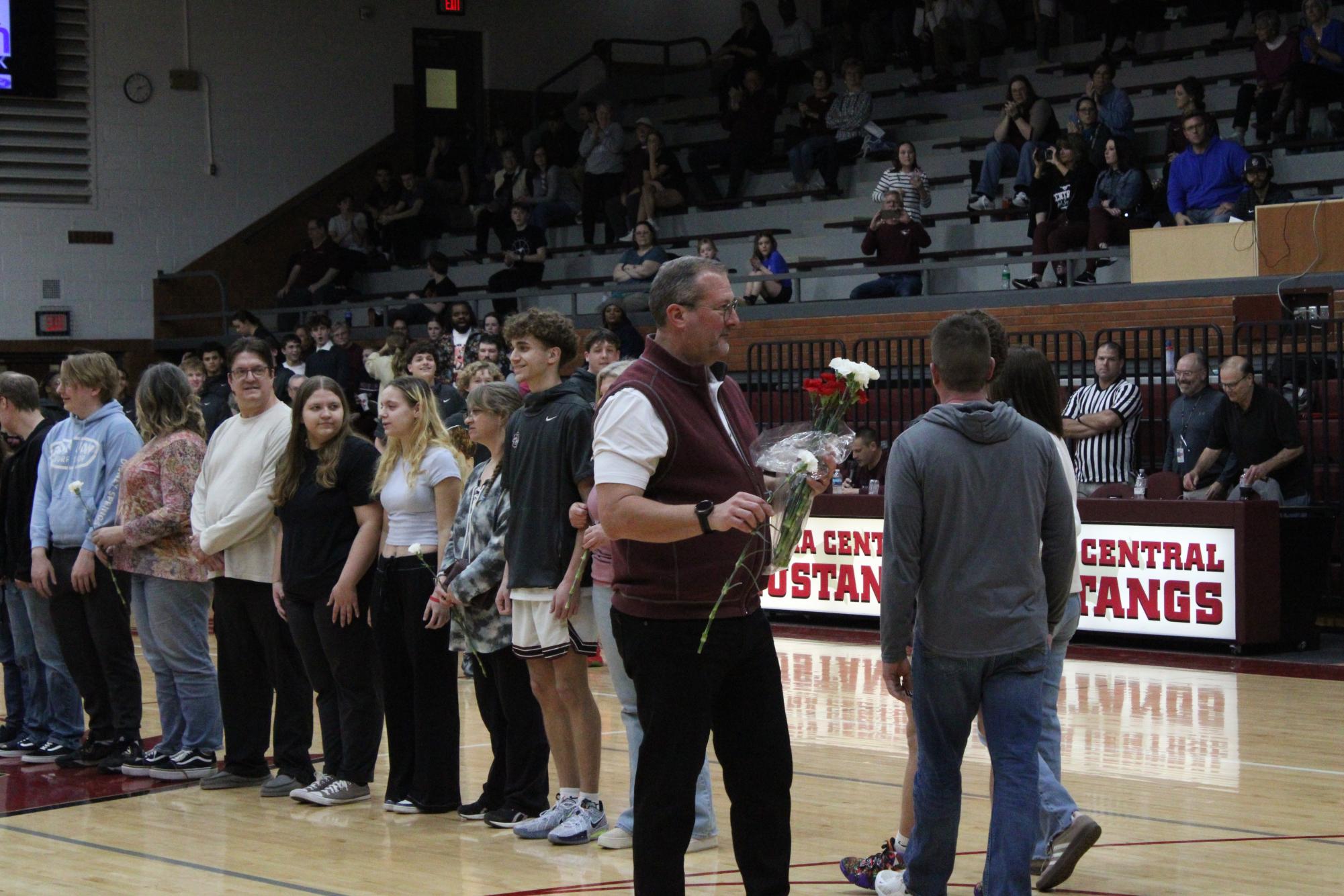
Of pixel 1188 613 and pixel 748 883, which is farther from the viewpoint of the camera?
pixel 1188 613

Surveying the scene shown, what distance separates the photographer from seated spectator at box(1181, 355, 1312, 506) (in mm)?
10117

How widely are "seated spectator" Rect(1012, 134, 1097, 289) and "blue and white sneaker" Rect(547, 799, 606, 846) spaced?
9.15m

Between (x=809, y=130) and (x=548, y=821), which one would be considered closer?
(x=548, y=821)

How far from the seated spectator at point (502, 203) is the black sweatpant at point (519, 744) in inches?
544

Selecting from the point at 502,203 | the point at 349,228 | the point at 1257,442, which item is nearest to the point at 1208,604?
the point at 1257,442

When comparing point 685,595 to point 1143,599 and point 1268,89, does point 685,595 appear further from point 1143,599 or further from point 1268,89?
point 1268,89

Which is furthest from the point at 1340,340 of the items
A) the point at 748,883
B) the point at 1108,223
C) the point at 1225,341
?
the point at 748,883

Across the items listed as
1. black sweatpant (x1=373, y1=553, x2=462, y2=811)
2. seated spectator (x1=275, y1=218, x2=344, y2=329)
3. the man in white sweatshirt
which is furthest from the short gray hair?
seated spectator (x1=275, y1=218, x2=344, y2=329)

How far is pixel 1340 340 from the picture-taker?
1024cm

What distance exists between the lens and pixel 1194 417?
10.5m

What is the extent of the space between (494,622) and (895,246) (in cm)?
985

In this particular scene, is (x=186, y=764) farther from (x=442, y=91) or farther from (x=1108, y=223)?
(x=442, y=91)

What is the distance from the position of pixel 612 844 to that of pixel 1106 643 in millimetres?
5585

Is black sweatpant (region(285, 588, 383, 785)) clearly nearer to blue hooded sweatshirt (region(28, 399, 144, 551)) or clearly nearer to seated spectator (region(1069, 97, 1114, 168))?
blue hooded sweatshirt (region(28, 399, 144, 551))
